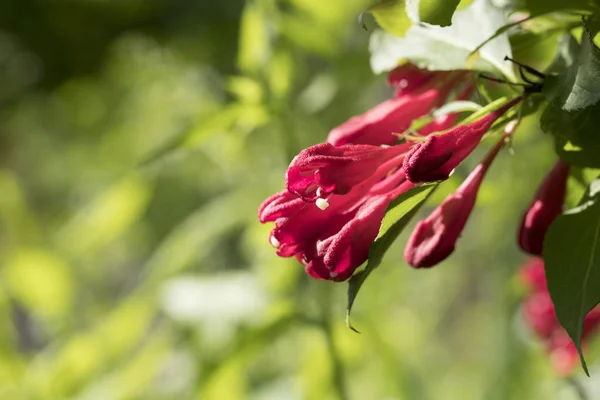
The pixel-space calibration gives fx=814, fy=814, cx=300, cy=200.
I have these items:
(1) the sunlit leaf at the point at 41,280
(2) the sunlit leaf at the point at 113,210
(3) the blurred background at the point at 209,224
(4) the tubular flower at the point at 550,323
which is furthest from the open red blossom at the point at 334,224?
(1) the sunlit leaf at the point at 41,280

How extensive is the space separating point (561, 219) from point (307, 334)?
2.58 feet

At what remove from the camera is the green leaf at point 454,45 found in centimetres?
36

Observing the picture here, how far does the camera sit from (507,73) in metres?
0.37

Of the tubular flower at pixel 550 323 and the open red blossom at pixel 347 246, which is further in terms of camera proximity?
the tubular flower at pixel 550 323

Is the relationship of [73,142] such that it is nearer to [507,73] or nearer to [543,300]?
[543,300]

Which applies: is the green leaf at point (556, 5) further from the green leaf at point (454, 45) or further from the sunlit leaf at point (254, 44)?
the sunlit leaf at point (254, 44)

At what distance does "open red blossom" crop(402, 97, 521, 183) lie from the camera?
0.32 m

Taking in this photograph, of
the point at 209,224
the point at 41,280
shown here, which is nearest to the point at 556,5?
the point at 209,224

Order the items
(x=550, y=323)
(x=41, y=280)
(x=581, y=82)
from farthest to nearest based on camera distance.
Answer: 1. (x=41, y=280)
2. (x=550, y=323)
3. (x=581, y=82)

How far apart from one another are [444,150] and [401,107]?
8 centimetres

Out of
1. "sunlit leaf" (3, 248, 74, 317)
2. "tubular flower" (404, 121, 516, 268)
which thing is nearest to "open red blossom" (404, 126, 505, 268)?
"tubular flower" (404, 121, 516, 268)

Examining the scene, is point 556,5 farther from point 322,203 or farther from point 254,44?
point 254,44

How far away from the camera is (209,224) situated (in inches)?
38.6

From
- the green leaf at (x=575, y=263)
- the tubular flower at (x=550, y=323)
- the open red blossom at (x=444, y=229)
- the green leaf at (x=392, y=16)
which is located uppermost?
the green leaf at (x=392, y=16)
